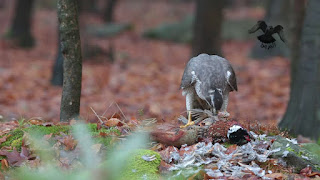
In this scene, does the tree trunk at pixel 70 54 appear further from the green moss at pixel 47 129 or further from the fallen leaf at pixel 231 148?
the fallen leaf at pixel 231 148

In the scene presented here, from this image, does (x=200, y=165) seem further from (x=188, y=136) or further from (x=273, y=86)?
(x=273, y=86)

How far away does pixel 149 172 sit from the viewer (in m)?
4.49

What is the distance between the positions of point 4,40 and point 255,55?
961 centimetres

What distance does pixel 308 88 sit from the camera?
27.2ft

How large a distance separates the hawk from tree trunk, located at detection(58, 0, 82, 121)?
4.08ft

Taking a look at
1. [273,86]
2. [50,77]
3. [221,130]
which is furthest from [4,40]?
[221,130]

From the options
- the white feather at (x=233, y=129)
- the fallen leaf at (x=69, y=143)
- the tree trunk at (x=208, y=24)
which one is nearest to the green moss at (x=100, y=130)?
the fallen leaf at (x=69, y=143)

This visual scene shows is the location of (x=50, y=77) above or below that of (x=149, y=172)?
below

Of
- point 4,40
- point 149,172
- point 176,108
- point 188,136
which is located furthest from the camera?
point 4,40

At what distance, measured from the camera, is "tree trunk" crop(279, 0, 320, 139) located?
8188mm

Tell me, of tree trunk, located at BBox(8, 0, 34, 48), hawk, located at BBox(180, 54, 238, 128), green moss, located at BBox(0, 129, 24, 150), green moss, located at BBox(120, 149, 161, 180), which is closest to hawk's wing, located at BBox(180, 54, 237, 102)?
hawk, located at BBox(180, 54, 238, 128)

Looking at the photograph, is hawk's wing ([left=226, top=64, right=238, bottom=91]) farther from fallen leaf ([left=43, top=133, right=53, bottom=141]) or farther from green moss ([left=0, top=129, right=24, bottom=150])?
green moss ([left=0, top=129, right=24, bottom=150])

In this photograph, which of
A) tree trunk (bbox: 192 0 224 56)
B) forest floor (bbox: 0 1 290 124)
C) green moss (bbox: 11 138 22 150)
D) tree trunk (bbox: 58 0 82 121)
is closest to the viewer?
green moss (bbox: 11 138 22 150)

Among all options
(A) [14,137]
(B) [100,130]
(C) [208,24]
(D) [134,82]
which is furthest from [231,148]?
(D) [134,82]
